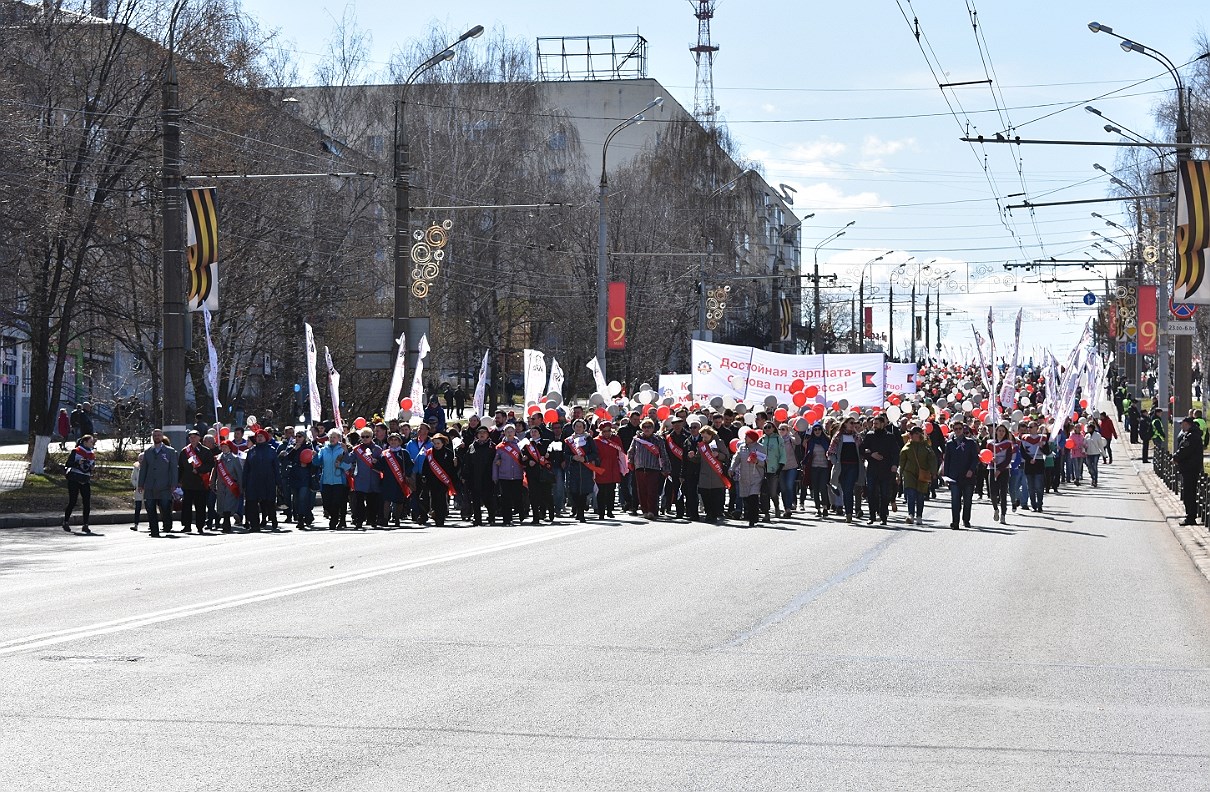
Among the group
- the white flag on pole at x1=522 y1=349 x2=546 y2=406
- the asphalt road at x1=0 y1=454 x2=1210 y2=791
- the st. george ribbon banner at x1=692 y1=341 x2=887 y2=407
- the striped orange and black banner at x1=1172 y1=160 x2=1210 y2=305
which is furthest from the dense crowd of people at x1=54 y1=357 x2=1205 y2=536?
the st. george ribbon banner at x1=692 y1=341 x2=887 y2=407

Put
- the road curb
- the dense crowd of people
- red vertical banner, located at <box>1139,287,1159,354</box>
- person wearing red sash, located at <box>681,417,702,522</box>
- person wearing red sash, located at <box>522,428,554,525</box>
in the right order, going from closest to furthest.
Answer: the dense crowd of people
the road curb
person wearing red sash, located at <box>522,428,554,525</box>
person wearing red sash, located at <box>681,417,702,522</box>
red vertical banner, located at <box>1139,287,1159,354</box>

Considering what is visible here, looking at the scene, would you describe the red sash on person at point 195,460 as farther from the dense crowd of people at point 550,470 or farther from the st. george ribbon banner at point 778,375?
the st. george ribbon banner at point 778,375

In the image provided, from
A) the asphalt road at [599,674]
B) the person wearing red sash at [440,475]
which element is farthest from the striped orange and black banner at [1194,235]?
the person wearing red sash at [440,475]

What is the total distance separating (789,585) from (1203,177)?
1034 cm

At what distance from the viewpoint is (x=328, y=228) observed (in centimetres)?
4338

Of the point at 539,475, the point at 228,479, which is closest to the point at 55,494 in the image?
the point at 228,479

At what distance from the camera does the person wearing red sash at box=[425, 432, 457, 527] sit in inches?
936

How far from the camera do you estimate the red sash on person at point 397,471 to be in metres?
23.3

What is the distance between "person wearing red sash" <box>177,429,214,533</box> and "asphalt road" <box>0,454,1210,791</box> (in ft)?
18.3

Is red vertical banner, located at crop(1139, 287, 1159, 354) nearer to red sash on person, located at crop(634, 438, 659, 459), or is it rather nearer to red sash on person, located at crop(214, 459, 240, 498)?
red sash on person, located at crop(634, 438, 659, 459)

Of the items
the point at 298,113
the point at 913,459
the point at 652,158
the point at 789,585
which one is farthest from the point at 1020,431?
the point at 652,158

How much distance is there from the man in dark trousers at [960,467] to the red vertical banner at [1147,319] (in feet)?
73.4

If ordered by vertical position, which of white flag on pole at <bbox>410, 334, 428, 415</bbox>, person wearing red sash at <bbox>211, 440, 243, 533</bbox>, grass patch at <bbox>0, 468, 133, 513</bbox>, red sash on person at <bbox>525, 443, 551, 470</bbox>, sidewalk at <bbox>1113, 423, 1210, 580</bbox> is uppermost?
white flag on pole at <bbox>410, 334, 428, 415</bbox>

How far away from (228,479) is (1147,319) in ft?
97.6
